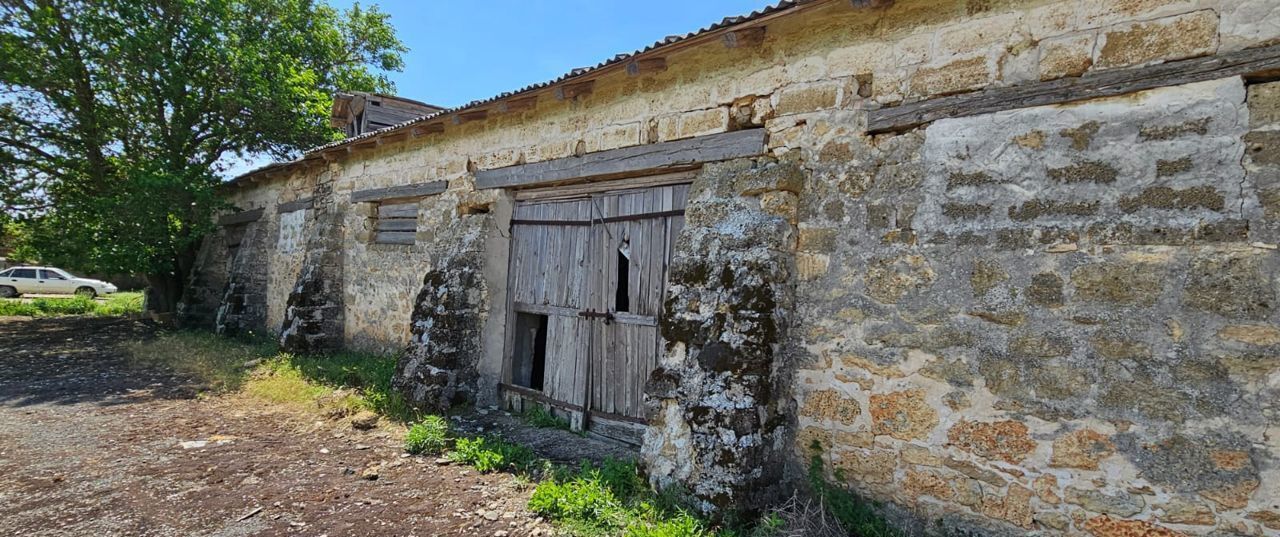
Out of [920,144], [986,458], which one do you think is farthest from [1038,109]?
[986,458]

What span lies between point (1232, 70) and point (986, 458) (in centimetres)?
216

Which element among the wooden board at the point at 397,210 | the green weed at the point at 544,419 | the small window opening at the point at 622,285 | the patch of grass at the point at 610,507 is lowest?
the patch of grass at the point at 610,507

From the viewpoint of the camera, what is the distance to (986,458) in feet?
10.7

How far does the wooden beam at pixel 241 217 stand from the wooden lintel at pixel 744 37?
11.0m

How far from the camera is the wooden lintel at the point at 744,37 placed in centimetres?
420

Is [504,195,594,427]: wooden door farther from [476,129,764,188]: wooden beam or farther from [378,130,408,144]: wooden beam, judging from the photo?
[378,130,408,144]: wooden beam

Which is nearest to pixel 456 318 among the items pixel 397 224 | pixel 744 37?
pixel 397 224

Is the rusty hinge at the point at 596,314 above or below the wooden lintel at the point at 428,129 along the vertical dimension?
below

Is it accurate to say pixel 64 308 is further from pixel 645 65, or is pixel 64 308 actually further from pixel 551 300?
pixel 645 65

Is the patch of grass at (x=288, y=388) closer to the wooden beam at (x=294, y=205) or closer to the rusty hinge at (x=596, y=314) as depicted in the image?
the rusty hinge at (x=596, y=314)

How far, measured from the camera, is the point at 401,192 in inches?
313

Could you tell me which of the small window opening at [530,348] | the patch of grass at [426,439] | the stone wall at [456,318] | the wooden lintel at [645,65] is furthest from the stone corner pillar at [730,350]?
the stone wall at [456,318]

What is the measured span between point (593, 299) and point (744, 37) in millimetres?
2572

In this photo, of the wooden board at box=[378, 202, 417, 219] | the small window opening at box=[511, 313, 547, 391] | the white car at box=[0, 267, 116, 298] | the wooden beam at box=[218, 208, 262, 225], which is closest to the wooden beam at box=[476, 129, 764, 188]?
the small window opening at box=[511, 313, 547, 391]
